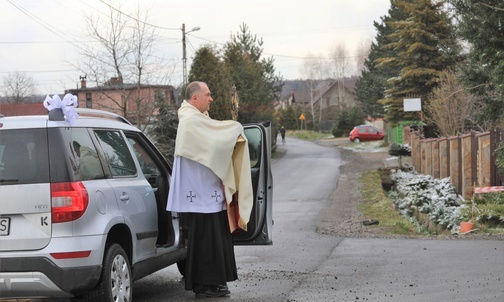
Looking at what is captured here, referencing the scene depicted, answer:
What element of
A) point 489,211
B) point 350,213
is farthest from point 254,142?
point 350,213

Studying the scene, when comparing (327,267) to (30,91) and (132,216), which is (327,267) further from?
(30,91)

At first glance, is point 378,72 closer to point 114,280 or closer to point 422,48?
point 422,48

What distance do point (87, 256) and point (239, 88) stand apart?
43637mm

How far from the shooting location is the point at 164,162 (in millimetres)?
7859

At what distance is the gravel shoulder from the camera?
46.1ft

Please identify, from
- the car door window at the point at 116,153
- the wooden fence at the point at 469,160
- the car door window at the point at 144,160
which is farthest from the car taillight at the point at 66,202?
the wooden fence at the point at 469,160

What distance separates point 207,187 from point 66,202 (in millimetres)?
1650

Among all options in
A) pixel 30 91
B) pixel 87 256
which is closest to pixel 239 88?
pixel 30 91

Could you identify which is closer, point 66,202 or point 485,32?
point 66,202

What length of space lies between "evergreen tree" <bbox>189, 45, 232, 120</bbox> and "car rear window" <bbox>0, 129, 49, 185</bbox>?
34637mm

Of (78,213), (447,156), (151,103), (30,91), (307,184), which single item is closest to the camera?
(78,213)

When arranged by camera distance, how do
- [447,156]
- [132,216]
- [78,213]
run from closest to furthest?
[78,213], [132,216], [447,156]

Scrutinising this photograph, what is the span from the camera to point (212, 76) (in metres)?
40.9

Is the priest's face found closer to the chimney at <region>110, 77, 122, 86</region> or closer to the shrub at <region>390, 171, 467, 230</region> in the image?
the shrub at <region>390, 171, 467, 230</region>
